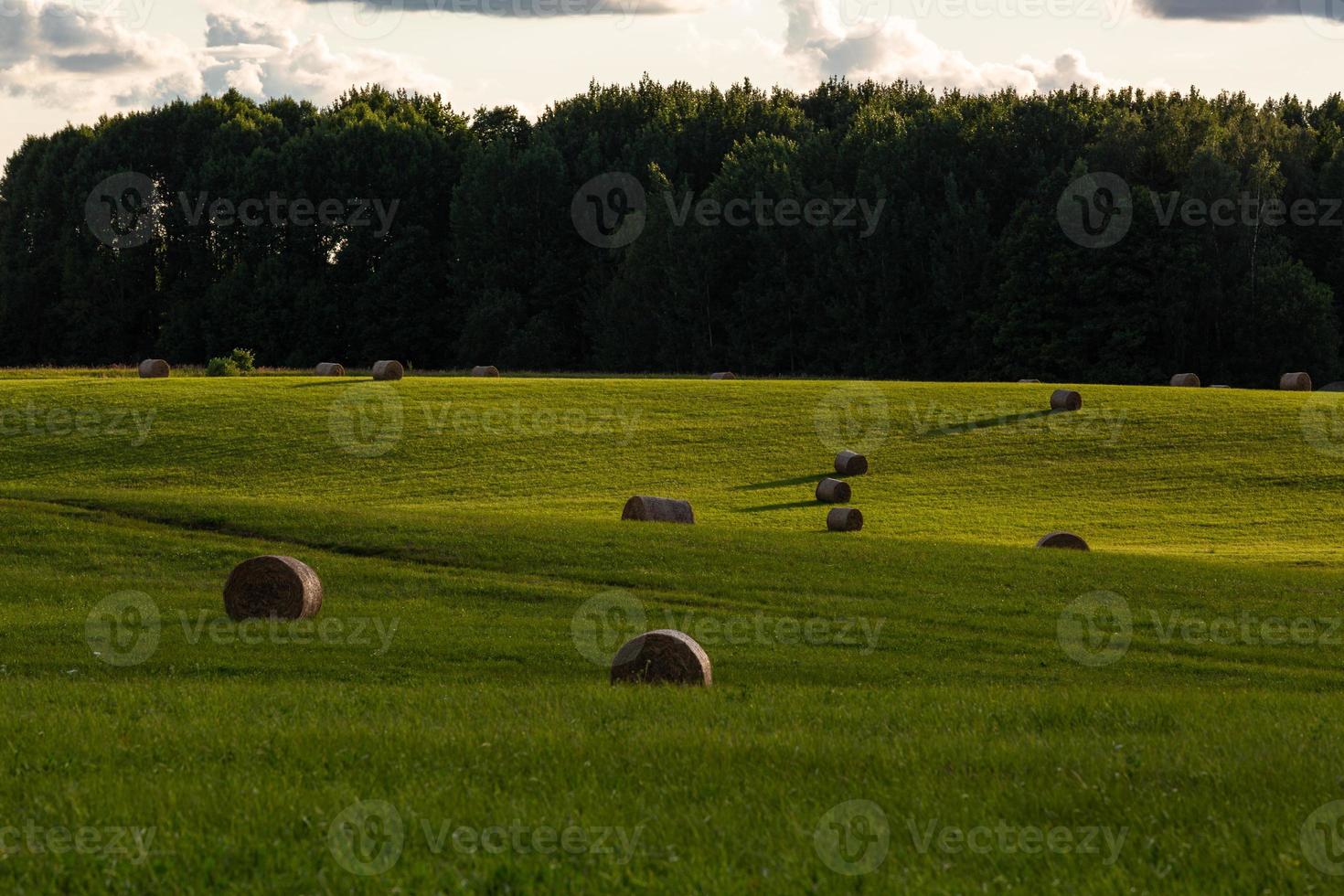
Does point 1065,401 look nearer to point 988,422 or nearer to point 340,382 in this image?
point 988,422

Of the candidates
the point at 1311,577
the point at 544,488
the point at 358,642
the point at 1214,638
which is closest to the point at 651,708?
the point at 358,642

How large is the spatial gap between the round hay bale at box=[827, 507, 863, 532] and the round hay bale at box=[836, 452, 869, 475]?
923 centimetres

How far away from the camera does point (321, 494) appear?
44938mm

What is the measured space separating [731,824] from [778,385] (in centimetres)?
5803

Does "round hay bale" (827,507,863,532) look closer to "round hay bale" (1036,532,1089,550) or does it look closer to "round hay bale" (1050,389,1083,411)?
"round hay bale" (1036,532,1089,550)

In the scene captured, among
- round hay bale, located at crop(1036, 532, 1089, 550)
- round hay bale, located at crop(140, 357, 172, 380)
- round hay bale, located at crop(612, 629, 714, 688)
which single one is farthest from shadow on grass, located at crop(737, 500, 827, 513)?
round hay bale, located at crop(140, 357, 172, 380)

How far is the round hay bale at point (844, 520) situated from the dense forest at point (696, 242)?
163ft

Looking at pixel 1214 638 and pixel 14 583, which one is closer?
pixel 1214 638

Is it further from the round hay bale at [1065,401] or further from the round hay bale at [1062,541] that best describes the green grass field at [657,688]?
the round hay bale at [1065,401]

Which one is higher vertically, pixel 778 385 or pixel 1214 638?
pixel 778 385

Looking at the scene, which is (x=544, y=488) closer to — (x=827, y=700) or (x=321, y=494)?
(x=321, y=494)

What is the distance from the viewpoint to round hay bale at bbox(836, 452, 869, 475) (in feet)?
164

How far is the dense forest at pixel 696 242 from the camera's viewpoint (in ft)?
281

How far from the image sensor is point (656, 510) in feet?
123
